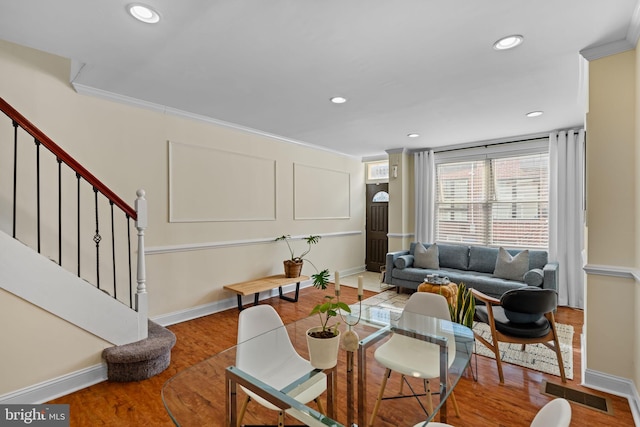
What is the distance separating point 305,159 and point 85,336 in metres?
3.85

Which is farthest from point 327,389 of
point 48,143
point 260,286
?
point 260,286

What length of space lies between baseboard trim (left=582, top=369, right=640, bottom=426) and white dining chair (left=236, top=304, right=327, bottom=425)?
2.20m

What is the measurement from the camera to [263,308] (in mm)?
2059

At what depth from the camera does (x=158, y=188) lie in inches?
141

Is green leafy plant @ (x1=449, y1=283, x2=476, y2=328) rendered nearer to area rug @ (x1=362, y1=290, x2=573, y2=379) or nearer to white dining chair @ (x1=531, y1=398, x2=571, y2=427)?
area rug @ (x1=362, y1=290, x2=573, y2=379)

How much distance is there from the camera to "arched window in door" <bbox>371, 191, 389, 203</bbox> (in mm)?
6645

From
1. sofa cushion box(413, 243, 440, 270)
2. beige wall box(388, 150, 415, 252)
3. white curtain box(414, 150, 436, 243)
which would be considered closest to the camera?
sofa cushion box(413, 243, 440, 270)

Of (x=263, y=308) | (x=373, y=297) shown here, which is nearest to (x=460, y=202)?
(x=373, y=297)

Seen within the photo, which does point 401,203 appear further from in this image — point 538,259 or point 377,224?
point 538,259

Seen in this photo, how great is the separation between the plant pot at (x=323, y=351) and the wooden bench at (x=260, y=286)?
2.45 m

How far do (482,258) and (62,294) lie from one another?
16.7ft

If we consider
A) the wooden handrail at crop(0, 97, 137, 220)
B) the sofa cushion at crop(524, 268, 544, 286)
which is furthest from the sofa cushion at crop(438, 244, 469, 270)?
the wooden handrail at crop(0, 97, 137, 220)

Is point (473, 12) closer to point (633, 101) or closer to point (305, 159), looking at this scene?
point (633, 101)

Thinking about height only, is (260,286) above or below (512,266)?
below
